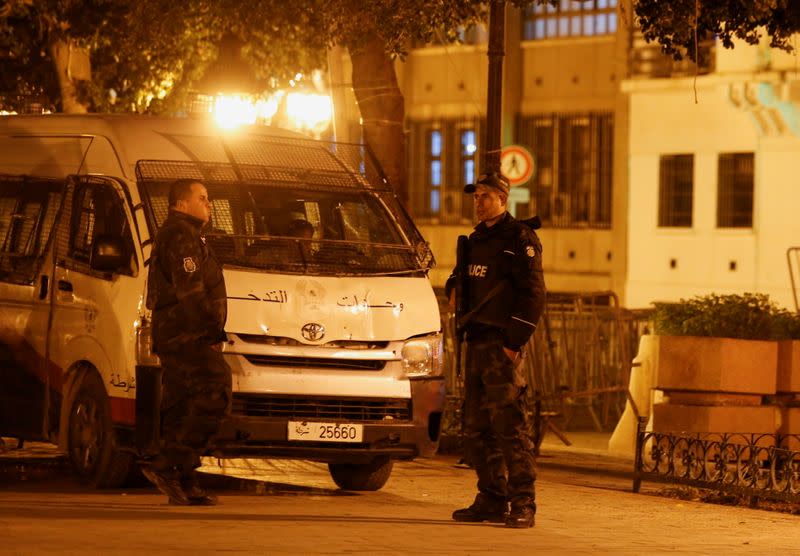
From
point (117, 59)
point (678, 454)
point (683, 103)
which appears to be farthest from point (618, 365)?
point (683, 103)

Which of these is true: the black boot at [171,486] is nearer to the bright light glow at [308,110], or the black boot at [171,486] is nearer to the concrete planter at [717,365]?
the concrete planter at [717,365]

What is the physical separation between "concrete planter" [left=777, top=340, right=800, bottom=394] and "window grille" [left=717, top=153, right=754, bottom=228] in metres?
23.6

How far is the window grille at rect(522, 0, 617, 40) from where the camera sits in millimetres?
42375

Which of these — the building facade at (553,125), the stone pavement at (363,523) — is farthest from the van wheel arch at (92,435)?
the building facade at (553,125)

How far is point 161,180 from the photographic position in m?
12.5

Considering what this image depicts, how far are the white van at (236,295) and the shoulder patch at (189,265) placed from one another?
69 cm

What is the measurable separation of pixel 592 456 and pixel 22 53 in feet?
33.8

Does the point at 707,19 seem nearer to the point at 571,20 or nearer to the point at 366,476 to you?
the point at 366,476

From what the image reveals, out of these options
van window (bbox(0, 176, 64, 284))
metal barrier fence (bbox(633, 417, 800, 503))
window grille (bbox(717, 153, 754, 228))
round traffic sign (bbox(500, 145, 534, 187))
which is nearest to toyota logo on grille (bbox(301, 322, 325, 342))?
van window (bbox(0, 176, 64, 284))

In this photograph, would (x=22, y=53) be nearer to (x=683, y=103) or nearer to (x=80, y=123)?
(x=80, y=123)

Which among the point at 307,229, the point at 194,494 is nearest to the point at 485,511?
the point at 194,494

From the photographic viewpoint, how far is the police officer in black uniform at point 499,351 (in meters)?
11.0

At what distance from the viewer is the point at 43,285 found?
12969 mm

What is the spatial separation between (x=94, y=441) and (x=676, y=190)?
29.0 metres
